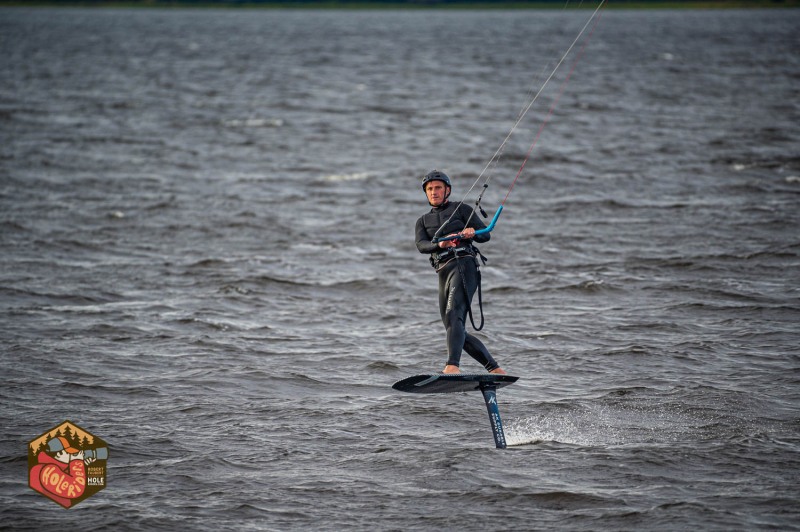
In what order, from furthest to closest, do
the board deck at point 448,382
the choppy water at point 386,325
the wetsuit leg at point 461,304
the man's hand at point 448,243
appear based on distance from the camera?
the wetsuit leg at point 461,304
the man's hand at point 448,243
the board deck at point 448,382
the choppy water at point 386,325

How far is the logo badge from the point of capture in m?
12.7

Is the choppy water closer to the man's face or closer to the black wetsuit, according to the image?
the black wetsuit

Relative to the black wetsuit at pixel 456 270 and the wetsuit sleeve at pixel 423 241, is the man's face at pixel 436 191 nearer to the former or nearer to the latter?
the black wetsuit at pixel 456 270

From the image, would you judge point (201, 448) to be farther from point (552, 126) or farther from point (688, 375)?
point (552, 126)

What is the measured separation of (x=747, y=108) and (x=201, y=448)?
50214mm

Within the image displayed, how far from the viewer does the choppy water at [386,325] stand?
41.4ft

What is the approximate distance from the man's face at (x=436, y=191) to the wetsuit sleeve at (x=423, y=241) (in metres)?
0.36

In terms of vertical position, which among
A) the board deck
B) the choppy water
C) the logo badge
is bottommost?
the logo badge

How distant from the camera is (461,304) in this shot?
46.7 feet

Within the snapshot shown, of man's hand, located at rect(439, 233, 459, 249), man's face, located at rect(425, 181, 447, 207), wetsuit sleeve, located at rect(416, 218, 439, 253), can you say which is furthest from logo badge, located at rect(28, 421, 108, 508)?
man's face, located at rect(425, 181, 447, 207)

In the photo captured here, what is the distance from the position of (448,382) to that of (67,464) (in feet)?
16.7

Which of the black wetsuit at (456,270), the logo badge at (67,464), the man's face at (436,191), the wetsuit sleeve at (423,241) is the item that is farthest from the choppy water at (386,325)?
the man's face at (436,191)

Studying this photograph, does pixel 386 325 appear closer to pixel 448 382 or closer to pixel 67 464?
pixel 448 382

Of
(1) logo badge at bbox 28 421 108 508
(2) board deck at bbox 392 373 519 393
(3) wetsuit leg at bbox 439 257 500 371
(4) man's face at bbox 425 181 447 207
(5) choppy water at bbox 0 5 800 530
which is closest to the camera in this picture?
(5) choppy water at bbox 0 5 800 530
